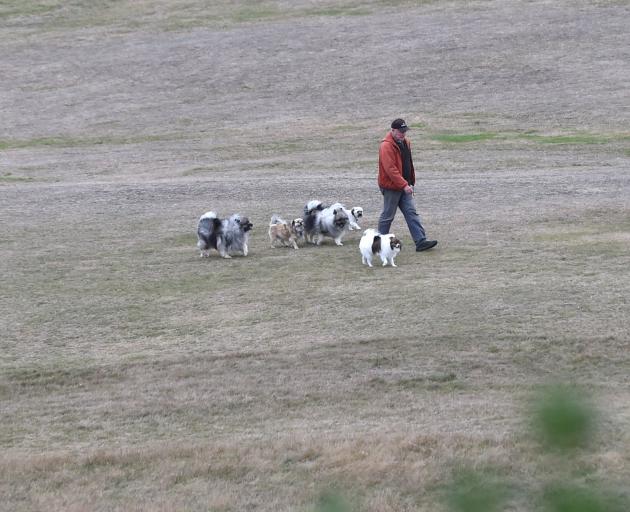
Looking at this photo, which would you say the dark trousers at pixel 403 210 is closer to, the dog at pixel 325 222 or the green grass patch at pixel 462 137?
the dog at pixel 325 222

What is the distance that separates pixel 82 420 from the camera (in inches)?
321

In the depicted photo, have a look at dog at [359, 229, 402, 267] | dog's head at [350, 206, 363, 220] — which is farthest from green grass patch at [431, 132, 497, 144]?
dog at [359, 229, 402, 267]

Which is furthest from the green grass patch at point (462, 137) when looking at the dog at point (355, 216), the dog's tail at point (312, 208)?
the dog's tail at point (312, 208)

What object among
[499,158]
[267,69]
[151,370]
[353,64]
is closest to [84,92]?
[267,69]

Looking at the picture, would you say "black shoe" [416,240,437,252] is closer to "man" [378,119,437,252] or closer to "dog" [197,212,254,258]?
"man" [378,119,437,252]

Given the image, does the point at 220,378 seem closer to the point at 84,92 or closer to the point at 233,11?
the point at 84,92

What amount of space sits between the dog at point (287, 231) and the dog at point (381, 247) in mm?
1870

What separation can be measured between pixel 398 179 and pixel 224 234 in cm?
253

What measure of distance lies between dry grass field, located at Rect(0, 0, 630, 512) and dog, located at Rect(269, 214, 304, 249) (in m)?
0.34

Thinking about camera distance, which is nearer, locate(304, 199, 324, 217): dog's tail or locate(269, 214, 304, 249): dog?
locate(269, 214, 304, 249): dog

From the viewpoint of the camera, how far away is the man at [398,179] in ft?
45.3

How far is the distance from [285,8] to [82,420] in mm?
44976

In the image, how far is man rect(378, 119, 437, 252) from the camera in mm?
13812

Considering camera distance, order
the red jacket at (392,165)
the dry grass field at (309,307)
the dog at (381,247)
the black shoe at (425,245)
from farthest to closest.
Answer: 1. the black shoe at (425,245)
2. the red jacket at (392,165)
3. the dog at (381,247)
4. the dry grass field at (309,307)
